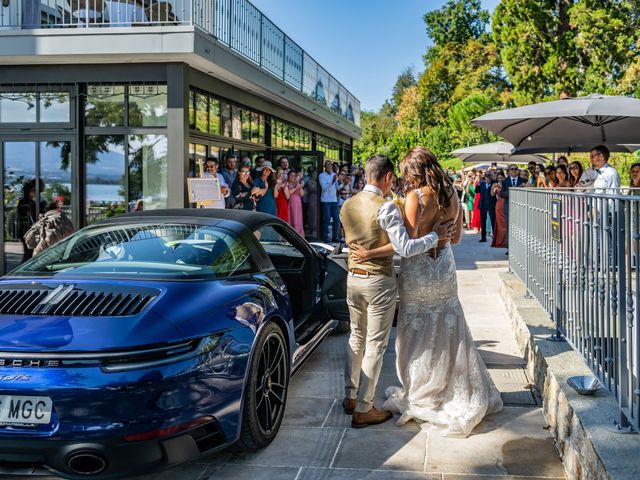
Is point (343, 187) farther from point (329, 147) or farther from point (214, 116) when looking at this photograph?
point (329, 147)

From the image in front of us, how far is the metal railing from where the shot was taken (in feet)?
11.3

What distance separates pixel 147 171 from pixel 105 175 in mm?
811

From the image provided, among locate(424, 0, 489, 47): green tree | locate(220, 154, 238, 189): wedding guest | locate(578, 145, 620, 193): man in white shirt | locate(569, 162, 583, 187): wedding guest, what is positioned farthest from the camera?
locate(424, 0, 489, 47): green tree

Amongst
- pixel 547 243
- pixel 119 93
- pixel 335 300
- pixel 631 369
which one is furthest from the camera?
pixel 119 93

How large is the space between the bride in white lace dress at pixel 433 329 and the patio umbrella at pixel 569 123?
5123 mm

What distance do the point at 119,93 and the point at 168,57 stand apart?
1476 mm

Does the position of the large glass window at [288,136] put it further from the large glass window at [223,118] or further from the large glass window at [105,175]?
the large glass window at [105,175]

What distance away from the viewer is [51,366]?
132 inches

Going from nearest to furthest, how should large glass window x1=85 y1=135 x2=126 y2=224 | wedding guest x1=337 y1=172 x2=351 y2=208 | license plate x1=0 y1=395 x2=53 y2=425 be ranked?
license plate x1=0 y1=395 x2=53 y2=425, large glass window x1=85 y1=135 x2=126 y2=224, wedding guest x1=337 y1=172 x2=351 y2=208

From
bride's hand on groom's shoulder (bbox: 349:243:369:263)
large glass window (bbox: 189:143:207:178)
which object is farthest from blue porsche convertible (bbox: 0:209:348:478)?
large glass window (bbox: 189:143:207:178)

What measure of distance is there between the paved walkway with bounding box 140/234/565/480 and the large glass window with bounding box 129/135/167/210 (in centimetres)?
746

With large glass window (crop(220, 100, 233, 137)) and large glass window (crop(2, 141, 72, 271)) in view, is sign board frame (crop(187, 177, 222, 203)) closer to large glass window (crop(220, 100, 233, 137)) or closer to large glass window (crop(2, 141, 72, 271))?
large glass window (crop(2, 141, 72, 271))

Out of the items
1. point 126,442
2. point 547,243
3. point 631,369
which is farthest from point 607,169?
point 126,442

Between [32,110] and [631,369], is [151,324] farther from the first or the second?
[32,110]
